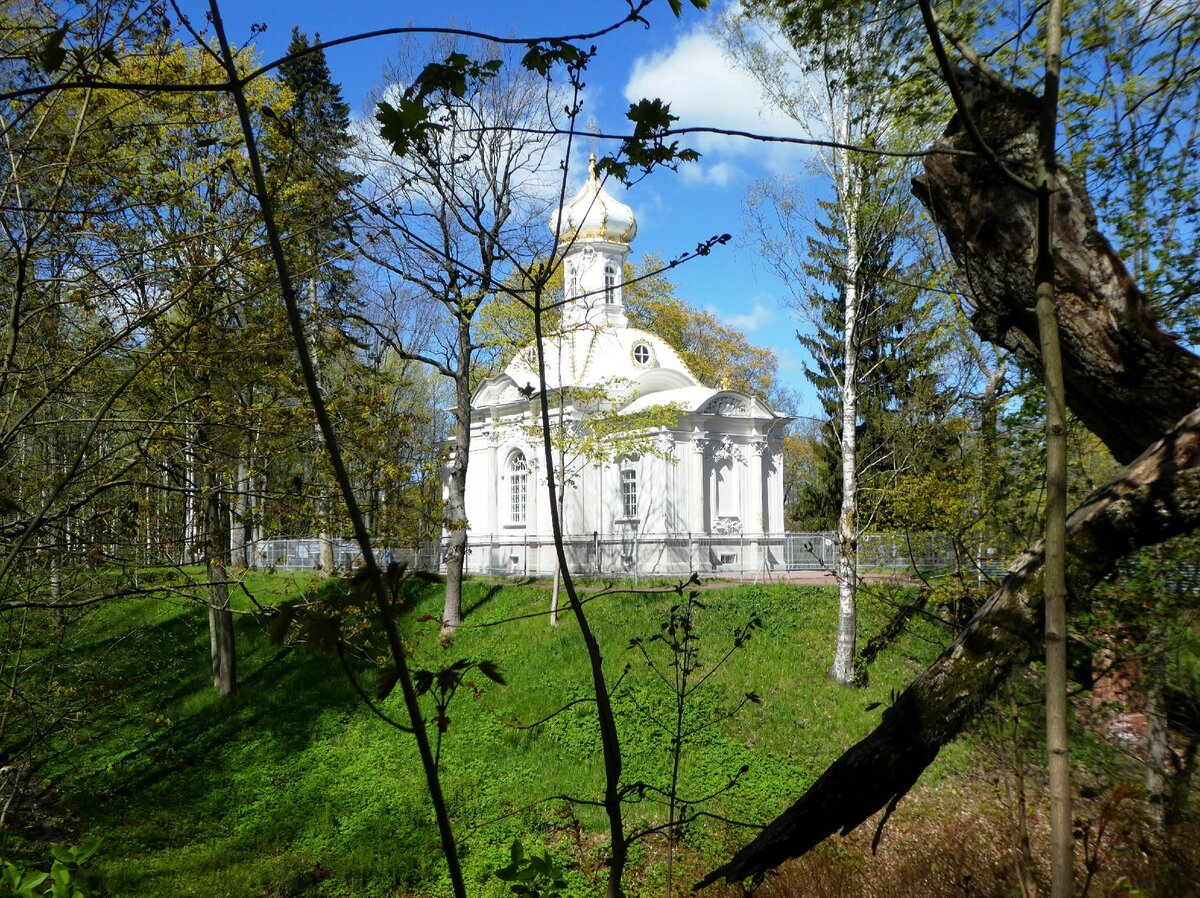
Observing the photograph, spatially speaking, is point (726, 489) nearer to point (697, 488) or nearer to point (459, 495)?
point (697, 488)

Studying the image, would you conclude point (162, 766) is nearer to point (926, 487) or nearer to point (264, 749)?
point (264, 749)

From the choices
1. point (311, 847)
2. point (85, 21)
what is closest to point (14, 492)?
point (85, 21)

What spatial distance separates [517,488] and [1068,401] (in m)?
21.7

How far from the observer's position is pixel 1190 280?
4.23m

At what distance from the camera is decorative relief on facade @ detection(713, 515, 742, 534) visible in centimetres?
2284

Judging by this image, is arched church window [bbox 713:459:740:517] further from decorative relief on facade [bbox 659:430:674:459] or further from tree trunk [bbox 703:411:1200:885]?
tree trunk [bbox 703:411:1200:885]

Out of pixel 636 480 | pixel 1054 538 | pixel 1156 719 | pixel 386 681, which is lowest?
pixel 1156 719

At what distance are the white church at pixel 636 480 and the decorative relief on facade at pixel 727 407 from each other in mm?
29

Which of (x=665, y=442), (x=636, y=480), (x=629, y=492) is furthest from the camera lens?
(x=629, y=492)

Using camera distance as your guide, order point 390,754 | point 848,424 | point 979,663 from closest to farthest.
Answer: point 979,663 < point 390,754 < point 848,424

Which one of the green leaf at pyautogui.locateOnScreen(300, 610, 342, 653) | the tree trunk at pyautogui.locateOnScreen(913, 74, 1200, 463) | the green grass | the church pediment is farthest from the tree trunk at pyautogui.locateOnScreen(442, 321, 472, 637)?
the green leaf at pyautogui.locateOnScreen(300, 610, 342, 653)

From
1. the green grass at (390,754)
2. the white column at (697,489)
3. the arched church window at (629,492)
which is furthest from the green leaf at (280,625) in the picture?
the arched church window at (629,492)

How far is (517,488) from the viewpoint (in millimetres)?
24438

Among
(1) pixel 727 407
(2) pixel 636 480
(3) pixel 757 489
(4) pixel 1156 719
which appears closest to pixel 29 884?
(4) pixel 1156 719
